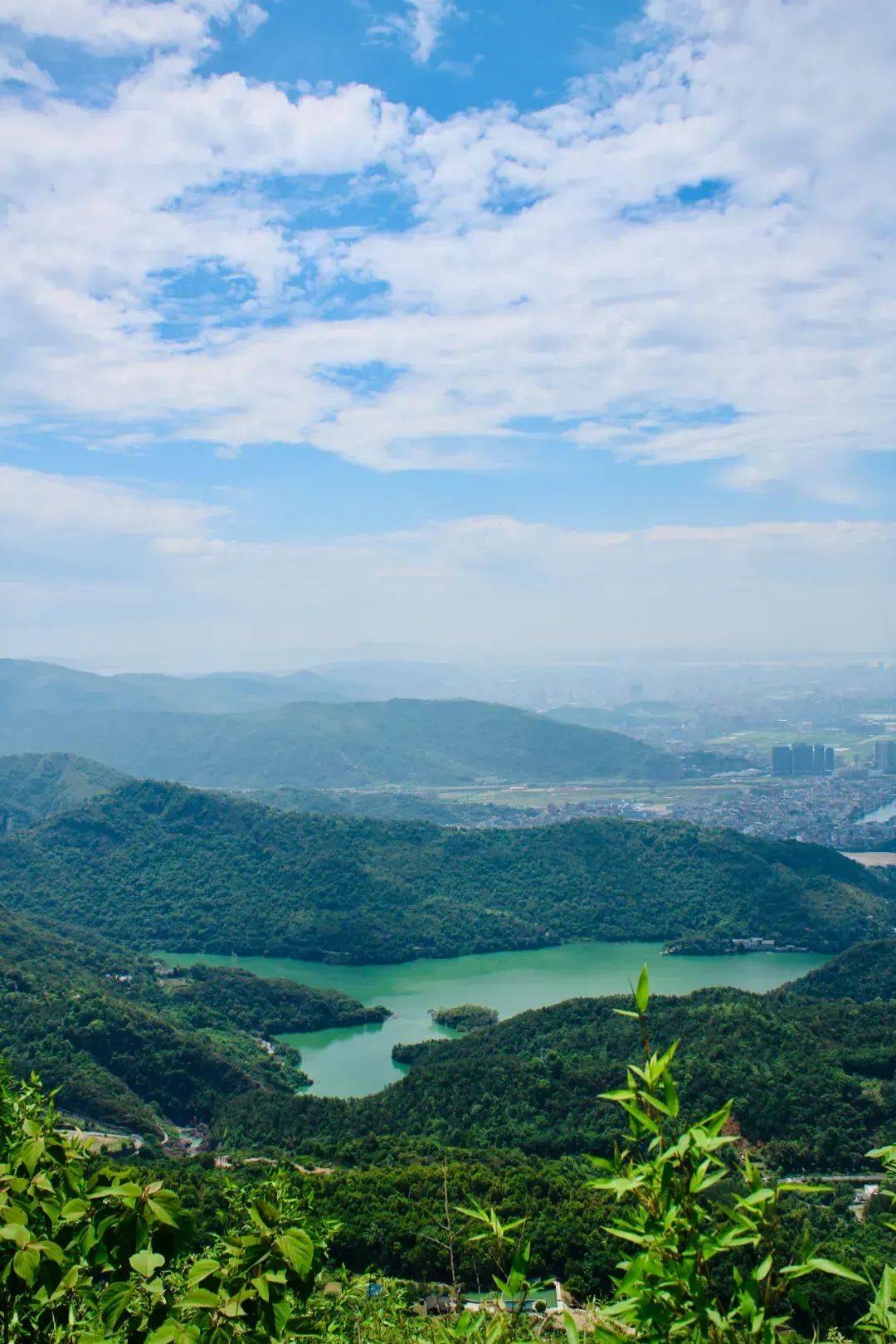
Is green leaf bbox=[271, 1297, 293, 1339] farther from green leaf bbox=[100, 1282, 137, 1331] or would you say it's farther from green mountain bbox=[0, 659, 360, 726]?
green mountain bbox=[0, 659, 360, 726]

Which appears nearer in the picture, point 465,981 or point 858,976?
point 858,976

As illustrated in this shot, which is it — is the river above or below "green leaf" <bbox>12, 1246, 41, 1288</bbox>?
below

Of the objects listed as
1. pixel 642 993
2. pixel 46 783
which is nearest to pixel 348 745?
pixel 46 783

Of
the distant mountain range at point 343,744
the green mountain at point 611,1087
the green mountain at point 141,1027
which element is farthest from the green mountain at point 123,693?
the green mountain at point 611,1087

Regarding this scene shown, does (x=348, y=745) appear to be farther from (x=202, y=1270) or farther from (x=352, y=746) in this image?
(x=202, y=1270)

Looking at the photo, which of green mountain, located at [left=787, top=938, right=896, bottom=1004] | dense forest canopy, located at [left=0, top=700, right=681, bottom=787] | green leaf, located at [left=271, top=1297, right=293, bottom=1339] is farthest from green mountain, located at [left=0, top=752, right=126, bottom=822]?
green leaf, located at [left=271, top=1297, right=293, bottom=1339]

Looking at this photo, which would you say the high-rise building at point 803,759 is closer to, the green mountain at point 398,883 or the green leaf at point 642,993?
the green mountain at point 398,883
